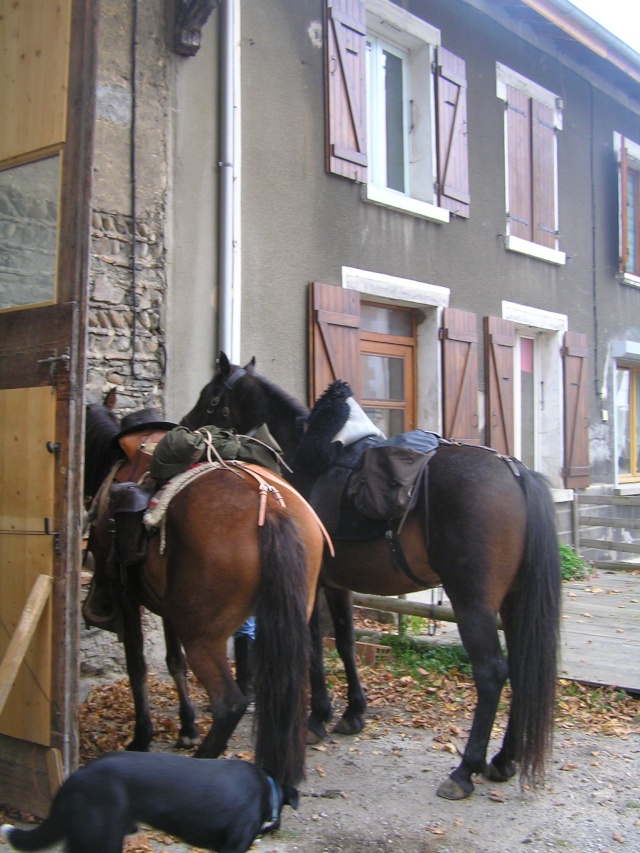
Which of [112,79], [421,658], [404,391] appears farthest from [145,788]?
[404,391]

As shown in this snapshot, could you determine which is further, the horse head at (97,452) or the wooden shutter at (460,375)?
the wooden shutter at (460,375)

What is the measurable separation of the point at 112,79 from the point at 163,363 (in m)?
2.09

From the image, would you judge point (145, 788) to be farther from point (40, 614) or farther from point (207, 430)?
point (207, 430)

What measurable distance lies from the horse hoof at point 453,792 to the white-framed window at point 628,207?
378 inches

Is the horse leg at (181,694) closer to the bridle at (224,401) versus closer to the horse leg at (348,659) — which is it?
the horse leg at (348,659)

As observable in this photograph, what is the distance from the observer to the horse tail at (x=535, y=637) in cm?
390

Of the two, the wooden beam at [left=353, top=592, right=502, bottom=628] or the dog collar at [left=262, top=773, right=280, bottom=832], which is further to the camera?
the wooden beam at [left=353, top=592, right=502, bottom=628]

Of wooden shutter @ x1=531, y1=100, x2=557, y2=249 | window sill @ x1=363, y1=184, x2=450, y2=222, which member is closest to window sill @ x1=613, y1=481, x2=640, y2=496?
wooden shutter @ x1=531, y1=100, x2=557, y2=249

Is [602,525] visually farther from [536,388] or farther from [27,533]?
[27,533]

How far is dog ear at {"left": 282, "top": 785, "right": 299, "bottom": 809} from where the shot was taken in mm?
3057

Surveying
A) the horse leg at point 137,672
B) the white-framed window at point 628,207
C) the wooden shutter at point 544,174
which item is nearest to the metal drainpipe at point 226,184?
the horse leg at point 137,672

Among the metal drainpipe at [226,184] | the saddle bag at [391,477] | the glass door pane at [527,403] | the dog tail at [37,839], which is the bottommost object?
the dog tail at [37,839]

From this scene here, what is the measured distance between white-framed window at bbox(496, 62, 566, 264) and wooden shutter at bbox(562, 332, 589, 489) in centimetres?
115

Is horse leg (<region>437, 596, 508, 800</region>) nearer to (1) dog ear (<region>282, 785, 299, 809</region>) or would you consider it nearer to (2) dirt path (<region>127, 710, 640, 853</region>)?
(2) dirt path (<region>127, 710, 640, 853</region>)
